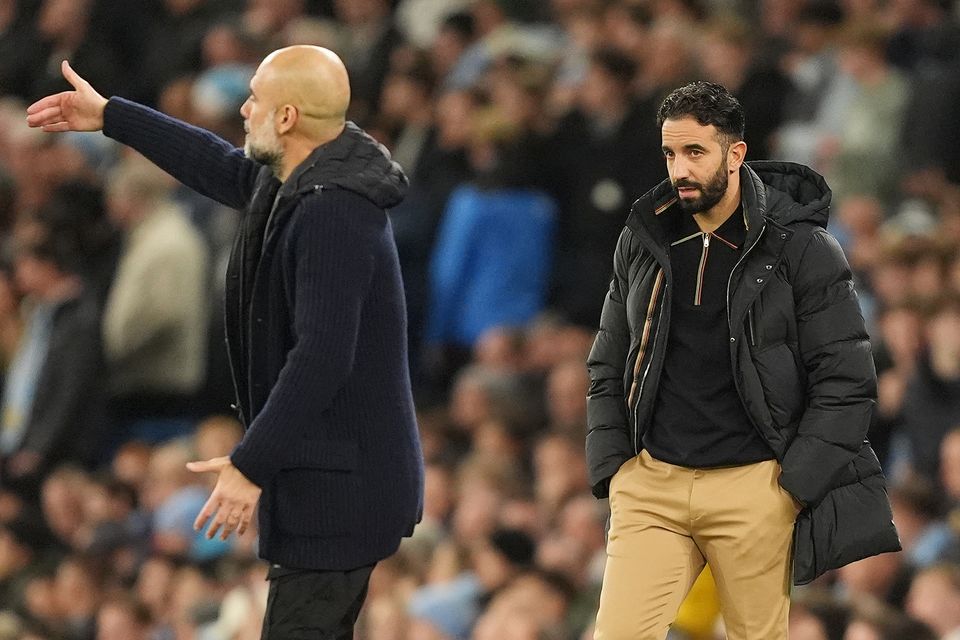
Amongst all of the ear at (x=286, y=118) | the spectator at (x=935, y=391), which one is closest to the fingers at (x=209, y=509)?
the ear at (x=286, y=118)

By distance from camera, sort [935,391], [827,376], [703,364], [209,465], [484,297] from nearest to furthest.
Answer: [209,465] → [827,376] → [703,364] → [935,391] → [484,297]

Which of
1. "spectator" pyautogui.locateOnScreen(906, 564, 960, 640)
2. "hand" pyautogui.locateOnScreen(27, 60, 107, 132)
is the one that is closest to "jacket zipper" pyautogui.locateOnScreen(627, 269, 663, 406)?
"hand" pyautogui.locateOnScreen(27, 60, 107, 132)

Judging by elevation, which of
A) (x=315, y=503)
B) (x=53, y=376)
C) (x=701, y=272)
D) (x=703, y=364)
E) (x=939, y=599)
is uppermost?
(x=701, y=272)

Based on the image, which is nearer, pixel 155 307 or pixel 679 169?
pixel 679 169

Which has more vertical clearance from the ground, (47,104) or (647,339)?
(47,104)

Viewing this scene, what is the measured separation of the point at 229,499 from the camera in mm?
4367

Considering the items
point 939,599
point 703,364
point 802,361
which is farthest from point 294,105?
point 939,599

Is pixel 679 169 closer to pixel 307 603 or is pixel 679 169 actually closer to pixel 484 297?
pixel 307 603

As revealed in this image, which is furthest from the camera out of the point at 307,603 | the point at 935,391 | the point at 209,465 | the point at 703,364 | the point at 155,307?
the point at 155,307

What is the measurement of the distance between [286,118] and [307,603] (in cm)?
115

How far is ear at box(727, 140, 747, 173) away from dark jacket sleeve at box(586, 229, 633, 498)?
34 centimetres

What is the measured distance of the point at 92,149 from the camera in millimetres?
11812

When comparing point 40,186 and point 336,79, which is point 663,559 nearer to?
point 336,79

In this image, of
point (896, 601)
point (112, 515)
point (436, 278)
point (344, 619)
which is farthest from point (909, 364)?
point (112, 515)
